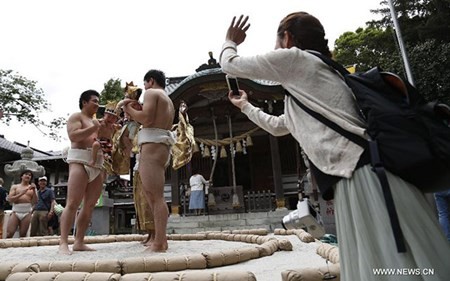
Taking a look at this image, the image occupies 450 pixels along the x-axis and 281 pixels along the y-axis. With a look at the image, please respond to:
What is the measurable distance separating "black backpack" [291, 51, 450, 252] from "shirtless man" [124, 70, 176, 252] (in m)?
2.73

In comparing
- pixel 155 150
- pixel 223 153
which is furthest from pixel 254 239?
pixel 223 153

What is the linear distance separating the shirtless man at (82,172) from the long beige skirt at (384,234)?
339 cm

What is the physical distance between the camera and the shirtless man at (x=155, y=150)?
3473 millimetres

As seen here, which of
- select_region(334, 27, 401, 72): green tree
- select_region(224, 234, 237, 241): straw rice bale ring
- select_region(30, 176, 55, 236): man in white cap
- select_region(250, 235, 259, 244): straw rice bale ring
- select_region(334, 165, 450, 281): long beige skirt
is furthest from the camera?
select_region(334, 27, 401, 72): green tree

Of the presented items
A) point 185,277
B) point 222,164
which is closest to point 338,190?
point 185,277

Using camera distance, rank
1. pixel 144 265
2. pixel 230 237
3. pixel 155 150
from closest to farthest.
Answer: pixel 144 265
pixel 155 150
pixel 230 237

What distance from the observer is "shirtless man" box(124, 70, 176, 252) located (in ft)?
11.4

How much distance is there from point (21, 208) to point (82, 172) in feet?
17.4

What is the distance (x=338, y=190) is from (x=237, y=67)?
699 millimetres

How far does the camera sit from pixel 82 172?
387 centimetres

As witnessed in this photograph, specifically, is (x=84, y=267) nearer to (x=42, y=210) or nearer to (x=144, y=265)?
(x=144, y=265)

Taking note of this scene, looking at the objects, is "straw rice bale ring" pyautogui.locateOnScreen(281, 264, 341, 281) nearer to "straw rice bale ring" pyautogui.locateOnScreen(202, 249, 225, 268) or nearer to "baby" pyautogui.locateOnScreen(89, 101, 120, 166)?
"straw rice bale ring" pyautogui.locateOnScreen(202, 249, 225, 268)

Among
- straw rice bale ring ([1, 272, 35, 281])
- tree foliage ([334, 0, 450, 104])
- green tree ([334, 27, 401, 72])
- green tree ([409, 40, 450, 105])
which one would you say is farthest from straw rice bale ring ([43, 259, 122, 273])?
green tree ([334, 27, 401, 72])

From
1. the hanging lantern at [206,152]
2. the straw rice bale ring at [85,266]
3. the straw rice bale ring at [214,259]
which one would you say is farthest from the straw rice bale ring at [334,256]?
the hanging lantern at [206,152]
